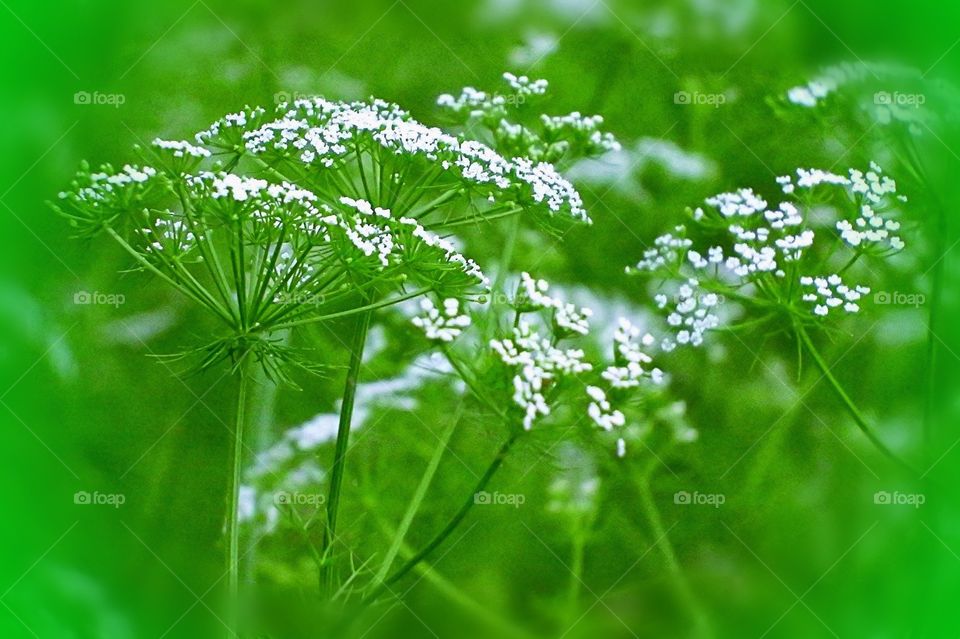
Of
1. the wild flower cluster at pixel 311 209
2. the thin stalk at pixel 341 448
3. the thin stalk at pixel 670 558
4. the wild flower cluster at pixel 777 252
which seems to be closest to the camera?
the wild flower cluster at pixel 311 209

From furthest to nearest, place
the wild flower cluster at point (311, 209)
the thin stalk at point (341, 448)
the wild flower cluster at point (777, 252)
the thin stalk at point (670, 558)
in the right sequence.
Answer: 1. the thin stalk at point (670, 558)
2. the wild flower cluster at point (777, 252)
3. the thin stalk at point (341, 448)
4. the wild flower cluster at point (311, 209)

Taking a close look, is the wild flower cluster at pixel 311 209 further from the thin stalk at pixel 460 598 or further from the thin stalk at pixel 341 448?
the thin stalk at pixel 460 598

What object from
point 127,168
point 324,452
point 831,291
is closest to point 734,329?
point 831,291

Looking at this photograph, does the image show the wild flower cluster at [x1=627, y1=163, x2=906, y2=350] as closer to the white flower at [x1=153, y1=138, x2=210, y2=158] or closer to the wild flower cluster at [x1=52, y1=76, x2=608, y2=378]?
the wild flower cluster at [x1=52, y1=76, x2=608, y2=378]

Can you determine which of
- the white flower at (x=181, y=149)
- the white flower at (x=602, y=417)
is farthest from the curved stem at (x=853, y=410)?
the white flower at (x=181, y=149)

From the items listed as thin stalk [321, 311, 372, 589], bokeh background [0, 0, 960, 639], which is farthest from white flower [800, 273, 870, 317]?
thin stalk [321, 311, 372, 589]

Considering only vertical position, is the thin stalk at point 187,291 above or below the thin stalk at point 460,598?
above

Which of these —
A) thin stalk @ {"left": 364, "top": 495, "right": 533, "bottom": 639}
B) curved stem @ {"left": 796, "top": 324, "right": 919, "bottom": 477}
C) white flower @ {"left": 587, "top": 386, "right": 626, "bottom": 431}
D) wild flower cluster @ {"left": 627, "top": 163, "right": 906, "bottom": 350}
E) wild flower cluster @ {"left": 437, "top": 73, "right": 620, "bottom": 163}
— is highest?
wild flower cluster @ {"left": 437, "top": 73, "right": 620, "bottom": 163}
